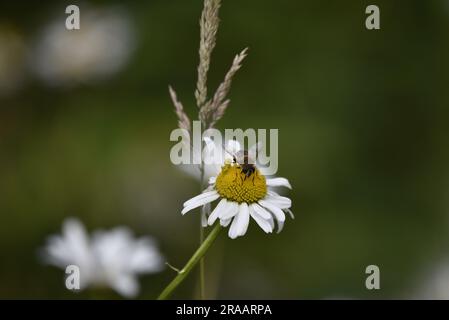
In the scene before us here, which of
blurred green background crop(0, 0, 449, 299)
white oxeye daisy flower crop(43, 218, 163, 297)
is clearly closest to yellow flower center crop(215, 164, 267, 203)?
white oxeye daisy flower crop(43, 218, 163, 297)

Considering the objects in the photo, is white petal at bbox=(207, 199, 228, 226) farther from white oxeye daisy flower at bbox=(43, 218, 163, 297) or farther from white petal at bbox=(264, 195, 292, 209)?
white oxeye daisy flower at bbox=(43, 218, 163, 297)

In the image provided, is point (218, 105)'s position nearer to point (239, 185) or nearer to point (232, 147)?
point (239, 185)

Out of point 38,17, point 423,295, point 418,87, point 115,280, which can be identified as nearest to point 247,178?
point 115,280

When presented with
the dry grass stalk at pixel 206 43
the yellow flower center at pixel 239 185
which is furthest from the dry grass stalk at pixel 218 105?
the yellow flower center at pixel 239 185

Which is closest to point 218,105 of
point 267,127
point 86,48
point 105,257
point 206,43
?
point 206,43

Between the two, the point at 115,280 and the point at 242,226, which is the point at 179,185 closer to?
the point at 115,280

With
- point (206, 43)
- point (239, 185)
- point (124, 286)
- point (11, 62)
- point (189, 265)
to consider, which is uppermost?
point (11, 62)
